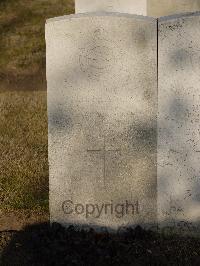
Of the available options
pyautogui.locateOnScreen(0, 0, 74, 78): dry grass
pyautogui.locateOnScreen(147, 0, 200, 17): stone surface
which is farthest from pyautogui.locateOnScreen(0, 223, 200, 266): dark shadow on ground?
pyautogui.locateOnScreen(0, 0, 74, 78): dry grass

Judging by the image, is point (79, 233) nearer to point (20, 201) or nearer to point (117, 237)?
point (117, 237)

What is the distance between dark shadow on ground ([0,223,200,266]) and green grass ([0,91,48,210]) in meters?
0.74

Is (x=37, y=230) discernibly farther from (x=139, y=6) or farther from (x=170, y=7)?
(x=170, y=7)

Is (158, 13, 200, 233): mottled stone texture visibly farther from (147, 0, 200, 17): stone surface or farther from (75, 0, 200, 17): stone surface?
(147, 0, 200, 17): stone surface

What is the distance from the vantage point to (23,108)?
970 cm

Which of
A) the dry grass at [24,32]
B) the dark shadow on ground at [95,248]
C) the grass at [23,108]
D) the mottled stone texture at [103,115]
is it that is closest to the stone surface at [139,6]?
the grass at [23,108]

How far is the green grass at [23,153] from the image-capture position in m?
5.38

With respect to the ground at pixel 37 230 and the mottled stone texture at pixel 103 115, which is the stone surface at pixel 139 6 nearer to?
the ground at pixel 37 230

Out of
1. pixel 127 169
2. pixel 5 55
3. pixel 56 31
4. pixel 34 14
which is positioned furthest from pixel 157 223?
pixel 34 14

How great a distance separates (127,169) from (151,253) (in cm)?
69

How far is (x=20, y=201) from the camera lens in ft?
17.2

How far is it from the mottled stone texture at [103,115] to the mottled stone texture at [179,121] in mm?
68

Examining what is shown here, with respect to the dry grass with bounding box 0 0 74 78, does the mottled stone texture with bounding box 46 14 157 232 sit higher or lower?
lower

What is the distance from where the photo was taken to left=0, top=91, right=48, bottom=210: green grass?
538 cm
